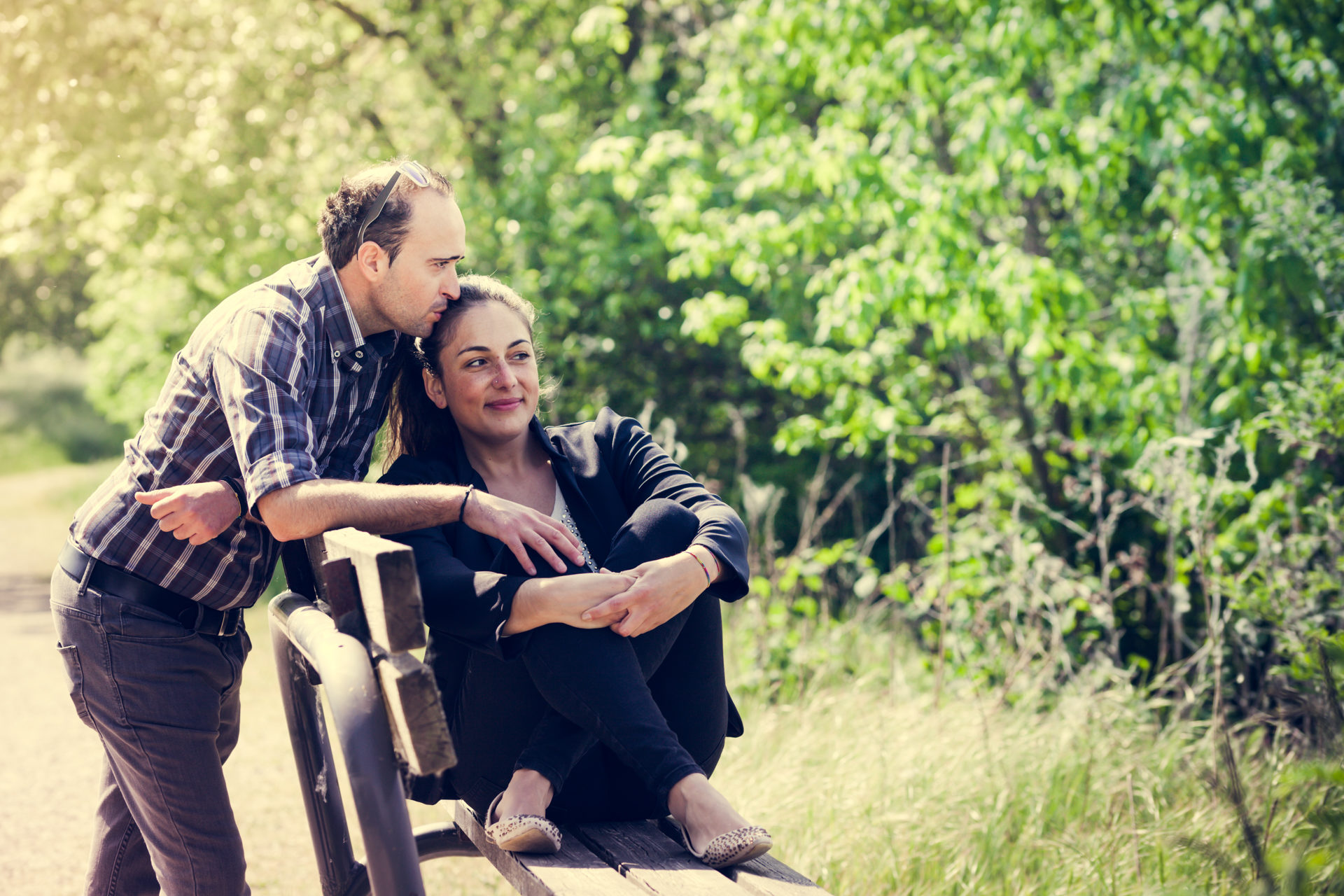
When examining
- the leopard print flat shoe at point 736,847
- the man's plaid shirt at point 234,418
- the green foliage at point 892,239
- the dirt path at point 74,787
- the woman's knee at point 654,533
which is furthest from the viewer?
the green foliage at point 892,239

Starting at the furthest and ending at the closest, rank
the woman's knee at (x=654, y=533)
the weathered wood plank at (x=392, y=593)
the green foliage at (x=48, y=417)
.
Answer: the green foliage at (x=48, y=417) → the woman's knee at (x=654, y=533) → the weathered wood plank at (x=392, y=593)

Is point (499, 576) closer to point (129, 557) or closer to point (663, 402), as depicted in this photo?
point (129, 557)

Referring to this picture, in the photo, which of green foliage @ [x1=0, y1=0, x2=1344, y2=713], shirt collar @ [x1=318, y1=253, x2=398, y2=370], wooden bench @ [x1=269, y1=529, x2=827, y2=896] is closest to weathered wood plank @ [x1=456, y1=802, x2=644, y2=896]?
wooden bench @ [x1=269, y1=529, x2=827, y2=896]

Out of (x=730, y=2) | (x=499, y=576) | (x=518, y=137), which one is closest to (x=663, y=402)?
(x=518, y=137)

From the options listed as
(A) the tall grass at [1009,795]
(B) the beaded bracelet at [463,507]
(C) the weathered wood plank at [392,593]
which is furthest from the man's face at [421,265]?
(A) the tall grass at [1009,795]

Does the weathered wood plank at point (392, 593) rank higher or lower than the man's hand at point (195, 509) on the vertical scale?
lower

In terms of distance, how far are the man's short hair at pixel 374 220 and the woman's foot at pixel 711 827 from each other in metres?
1.16

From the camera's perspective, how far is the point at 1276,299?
404 cm

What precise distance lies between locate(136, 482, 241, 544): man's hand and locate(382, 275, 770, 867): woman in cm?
34

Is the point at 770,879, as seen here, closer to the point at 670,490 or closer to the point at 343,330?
the point at 670,490

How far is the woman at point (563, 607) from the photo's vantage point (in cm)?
191

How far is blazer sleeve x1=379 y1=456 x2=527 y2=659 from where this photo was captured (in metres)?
1.90

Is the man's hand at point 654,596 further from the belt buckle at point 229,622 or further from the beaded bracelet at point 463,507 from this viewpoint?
the belt buckle at point 229,622

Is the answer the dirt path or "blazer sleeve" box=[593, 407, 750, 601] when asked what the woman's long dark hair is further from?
the dirt path
